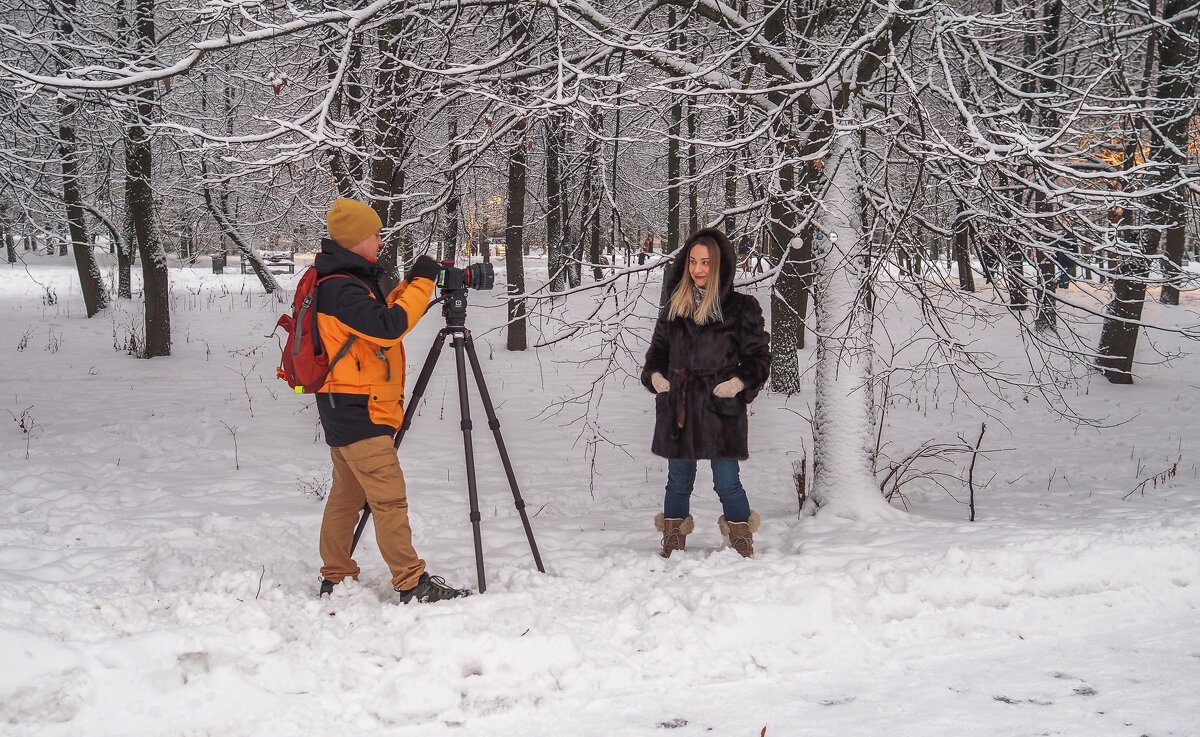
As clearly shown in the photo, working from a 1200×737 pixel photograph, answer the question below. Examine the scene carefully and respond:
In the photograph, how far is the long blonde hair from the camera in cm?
445

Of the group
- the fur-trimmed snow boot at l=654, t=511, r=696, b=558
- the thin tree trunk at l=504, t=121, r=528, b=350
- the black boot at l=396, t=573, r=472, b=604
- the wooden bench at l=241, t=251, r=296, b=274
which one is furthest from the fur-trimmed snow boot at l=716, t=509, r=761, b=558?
the wooden bench at l=241, t=251, r=296, b=274

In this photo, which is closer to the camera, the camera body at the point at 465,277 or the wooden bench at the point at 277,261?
the camera body at the point at 465,277

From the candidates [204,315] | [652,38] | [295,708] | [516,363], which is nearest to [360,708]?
[295,708]

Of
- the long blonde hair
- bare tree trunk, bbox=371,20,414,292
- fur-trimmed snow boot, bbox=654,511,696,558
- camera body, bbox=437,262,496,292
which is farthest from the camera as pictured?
bare tree trunk, bbox=371,20,414,292

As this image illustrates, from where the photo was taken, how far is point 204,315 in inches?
719

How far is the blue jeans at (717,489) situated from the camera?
14.6 feet

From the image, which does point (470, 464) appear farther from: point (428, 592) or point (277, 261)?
point (277, 261)

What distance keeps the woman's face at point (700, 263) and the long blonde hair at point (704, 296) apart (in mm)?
13

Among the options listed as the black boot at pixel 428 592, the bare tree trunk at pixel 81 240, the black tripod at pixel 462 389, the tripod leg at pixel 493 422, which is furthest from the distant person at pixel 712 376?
the bare tree trunk at pixel 81 240

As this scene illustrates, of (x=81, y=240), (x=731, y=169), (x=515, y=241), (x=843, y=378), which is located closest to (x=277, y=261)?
(x=81, y=240)

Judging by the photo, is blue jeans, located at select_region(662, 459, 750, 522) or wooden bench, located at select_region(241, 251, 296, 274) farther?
wooden bench, located at select_region(241, 251, 296, 274)

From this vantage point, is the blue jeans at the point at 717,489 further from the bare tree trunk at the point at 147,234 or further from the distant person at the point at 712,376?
the bare tree trunk at the point at 147,234

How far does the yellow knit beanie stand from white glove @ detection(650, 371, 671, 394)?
1.68 m

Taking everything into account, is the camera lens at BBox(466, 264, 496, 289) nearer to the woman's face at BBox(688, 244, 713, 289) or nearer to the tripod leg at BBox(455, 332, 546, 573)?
the tripod leg at BBox(455, 332, 546, 573)
